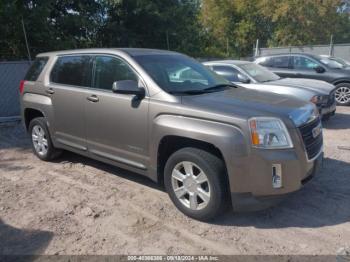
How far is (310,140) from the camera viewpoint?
4.06 metres

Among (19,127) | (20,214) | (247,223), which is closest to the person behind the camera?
(247,223)

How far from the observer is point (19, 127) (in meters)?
9.27

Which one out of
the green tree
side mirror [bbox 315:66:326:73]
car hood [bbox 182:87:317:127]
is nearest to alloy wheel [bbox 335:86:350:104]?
side mirror [bbox 315:66:326:73]

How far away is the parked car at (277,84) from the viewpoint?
7941mm

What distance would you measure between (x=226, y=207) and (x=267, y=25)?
28823mm

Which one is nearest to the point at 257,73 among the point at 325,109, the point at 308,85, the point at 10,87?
the point at 308,85

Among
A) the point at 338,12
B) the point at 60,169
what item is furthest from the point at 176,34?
the point at 338,12

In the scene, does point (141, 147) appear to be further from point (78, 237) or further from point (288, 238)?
point (288, 238)

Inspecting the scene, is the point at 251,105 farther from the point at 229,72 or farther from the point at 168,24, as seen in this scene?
the point at 168,24

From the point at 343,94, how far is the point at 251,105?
8227 millimetres

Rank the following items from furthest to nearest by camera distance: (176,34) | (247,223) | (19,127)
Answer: (176,34) < (19,127) < (247,223)

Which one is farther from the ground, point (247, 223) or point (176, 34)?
point (176, 34)

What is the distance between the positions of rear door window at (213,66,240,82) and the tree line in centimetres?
568

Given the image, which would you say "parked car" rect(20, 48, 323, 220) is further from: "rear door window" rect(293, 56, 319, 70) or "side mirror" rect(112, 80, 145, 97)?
"rear door window" rect(293, 56, 319, 70)
